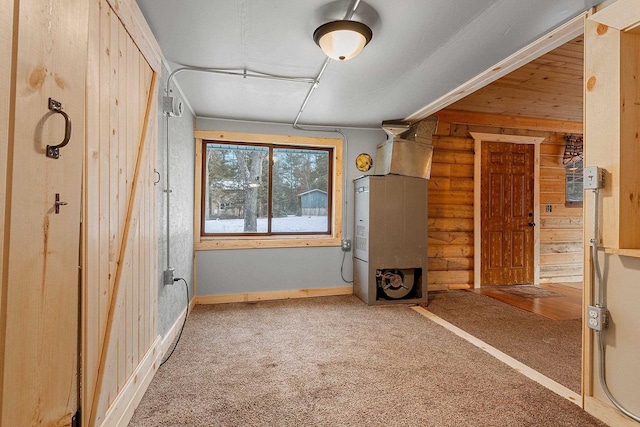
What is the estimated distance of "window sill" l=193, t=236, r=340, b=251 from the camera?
3766 mm

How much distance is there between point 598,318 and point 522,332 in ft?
4.56

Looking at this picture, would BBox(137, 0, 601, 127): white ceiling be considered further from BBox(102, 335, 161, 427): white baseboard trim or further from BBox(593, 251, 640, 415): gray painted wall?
BBox(102, 335, 161, 427): white baseboard trim

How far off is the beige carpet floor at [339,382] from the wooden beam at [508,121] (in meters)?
2.90

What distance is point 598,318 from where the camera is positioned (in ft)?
5.46

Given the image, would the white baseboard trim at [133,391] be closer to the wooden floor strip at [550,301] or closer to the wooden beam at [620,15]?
the wooden beam at [620,15]

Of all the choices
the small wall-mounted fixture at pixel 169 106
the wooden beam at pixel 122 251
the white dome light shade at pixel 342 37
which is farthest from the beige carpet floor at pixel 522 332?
the small wall-mounted fixture at pixel 169 106

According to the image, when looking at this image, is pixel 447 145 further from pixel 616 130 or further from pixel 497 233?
pixel 616 130

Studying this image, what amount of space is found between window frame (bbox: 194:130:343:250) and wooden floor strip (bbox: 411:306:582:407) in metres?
1.67

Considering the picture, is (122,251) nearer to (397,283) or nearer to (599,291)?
(599,291)

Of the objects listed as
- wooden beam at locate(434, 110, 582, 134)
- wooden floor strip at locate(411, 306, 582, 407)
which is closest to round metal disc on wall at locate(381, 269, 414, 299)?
wooden floor strip at locate(411, 306, 582, 407)

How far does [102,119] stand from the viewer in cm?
138

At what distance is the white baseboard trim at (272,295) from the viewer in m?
3.75

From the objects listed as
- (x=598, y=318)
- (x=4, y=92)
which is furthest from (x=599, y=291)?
(x=4, y=92)

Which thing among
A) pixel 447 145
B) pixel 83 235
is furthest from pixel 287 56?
pixel 447 145
